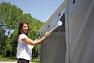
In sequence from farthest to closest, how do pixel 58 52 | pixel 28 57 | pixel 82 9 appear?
pixel 28 57
pixel 58 52
pixel 82 9

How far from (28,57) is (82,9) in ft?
7.20

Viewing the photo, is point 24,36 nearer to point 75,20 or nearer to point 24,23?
point 24,23

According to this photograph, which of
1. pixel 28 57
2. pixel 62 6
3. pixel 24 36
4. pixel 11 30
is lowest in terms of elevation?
pixel 28 57

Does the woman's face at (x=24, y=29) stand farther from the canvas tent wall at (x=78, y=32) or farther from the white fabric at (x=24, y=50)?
the canvas tent wall at (x=78, y=32)

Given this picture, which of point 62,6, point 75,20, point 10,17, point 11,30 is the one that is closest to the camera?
point 75,20

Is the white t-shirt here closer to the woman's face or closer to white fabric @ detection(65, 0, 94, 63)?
the woman's face

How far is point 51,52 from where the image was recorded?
559 cm

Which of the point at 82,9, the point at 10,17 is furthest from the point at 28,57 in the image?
the point at 10,17

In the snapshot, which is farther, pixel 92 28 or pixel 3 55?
pixel 3 55

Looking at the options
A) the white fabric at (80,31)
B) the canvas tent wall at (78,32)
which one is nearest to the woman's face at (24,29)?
the canvas tent wall at (78,32)

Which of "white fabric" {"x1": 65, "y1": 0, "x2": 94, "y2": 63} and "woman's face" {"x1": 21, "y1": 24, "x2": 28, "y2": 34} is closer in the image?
"white fabric" {"x1": 65, "y1": 0, "x2": 94, "y2": 63}

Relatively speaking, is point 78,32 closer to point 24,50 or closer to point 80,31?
point 80,31

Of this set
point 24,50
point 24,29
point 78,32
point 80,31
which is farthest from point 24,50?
point 80,31

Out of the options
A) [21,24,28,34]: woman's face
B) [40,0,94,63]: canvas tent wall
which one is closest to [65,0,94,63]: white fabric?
[40,0,94,63]: canvas tent wall
